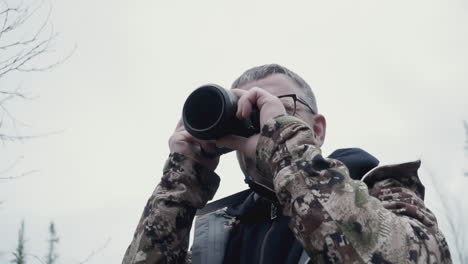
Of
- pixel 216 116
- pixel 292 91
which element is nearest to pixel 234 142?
pixel 216 116

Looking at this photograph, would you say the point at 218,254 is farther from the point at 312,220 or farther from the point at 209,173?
the point at 312,220

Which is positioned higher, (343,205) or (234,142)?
(234,142)

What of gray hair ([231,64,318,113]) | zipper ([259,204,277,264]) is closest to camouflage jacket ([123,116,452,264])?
zipper ([259,204,277,264])

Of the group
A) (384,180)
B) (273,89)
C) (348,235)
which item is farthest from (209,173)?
→ (348,235)

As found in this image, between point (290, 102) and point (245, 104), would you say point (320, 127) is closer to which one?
point (290, 102)

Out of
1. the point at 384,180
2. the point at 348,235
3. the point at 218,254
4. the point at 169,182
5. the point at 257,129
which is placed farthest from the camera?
the point at 169,182

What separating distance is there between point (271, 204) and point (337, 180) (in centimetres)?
58

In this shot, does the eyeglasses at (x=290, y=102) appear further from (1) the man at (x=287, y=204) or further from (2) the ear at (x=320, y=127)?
(2) the ear at (x=320, y=127)

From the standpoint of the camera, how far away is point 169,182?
1802 mm

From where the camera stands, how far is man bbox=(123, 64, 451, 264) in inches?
44.4

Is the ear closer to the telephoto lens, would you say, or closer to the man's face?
the man's face

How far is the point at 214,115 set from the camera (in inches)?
60.2

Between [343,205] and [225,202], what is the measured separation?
2.95 ft

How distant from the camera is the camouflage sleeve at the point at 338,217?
1.10 m
